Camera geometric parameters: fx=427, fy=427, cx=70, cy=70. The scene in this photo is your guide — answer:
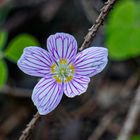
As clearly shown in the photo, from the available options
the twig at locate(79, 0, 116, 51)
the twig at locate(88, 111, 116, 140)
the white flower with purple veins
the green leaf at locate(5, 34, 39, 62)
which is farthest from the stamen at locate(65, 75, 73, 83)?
the twig at locate(88, 111, 116, 140)

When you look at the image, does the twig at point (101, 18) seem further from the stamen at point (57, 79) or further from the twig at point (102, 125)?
the twig at point (102, 125)

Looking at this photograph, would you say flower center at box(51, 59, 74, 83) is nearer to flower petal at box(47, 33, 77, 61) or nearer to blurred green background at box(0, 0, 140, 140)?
flower petal at box(47, 33, 77, 61)

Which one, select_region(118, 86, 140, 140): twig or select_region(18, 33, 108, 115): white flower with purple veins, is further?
select_region(118, 86, 140, 140): twig

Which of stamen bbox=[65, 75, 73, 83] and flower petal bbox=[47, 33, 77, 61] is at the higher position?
flower petal bbox=[47, 33, 77, 61]

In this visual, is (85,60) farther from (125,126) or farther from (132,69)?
(132,69)

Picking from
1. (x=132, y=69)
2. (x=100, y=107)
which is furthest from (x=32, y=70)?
(x=132, y=69)

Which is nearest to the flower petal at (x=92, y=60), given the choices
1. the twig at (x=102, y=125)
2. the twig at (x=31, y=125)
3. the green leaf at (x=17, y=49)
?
the twig at (x=31, y=125)
